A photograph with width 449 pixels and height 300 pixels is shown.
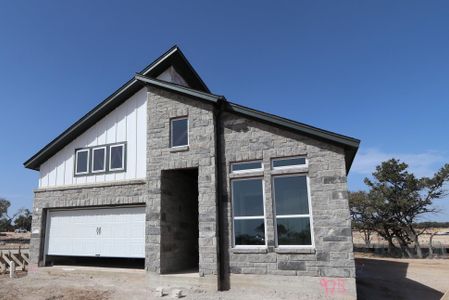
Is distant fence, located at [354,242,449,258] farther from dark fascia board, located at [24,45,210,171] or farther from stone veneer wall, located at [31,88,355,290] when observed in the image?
dark fascia board, located at [24,45,210,171]

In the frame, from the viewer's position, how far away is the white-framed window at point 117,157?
13.1 metres

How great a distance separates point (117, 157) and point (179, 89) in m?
3.92

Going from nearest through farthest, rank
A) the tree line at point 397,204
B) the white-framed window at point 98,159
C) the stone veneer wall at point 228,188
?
the stone veneer wall at point 228,188 → the white-framed window at point 98,159 → the tree line at point 397,204

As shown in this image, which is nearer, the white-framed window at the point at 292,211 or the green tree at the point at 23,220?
the white-framed window at the point at 292,211

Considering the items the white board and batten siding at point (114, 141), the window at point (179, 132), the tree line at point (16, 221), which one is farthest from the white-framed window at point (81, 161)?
the tree line at point (16, 221)

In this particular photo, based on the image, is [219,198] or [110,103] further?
[110,103]

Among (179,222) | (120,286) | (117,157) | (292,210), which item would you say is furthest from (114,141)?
(292,210)

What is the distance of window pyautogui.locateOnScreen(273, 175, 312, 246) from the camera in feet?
31.9

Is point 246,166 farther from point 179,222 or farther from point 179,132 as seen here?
point 179,222

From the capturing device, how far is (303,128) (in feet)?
32.6

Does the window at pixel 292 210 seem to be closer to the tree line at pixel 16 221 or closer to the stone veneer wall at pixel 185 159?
the stone veneer wall at pixel 185 159

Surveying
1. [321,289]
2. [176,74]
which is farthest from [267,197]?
A: [176,74]

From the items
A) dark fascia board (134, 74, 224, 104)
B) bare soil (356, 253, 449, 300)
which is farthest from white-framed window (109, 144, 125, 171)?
bare soil (356, 253, 449, 300)

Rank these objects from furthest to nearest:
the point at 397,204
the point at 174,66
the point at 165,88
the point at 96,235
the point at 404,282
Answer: the point at 397,204 → the point at 174,66 → the point at 404,282 → the point at 96,235 → the point at 165,88
